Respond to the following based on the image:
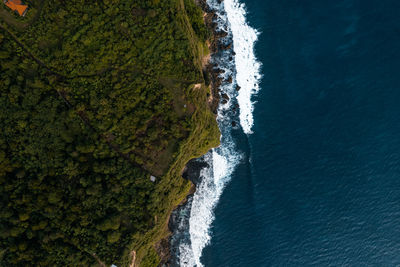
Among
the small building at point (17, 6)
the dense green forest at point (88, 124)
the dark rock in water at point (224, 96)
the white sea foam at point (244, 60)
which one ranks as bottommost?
the dense green forest at point (88, 124)

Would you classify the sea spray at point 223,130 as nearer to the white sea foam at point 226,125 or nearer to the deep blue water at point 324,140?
the white sea foam at point 226,125

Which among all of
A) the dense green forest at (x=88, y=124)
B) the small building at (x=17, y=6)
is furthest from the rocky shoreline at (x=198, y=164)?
the small building at (x=17, y=6)

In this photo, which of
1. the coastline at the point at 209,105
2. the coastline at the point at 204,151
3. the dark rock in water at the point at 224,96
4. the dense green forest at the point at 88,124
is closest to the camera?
the dense green forest at the point at 88,124

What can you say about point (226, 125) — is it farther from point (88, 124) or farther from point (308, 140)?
point (88, 124)

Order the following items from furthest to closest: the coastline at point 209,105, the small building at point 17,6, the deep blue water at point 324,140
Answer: the coastline at point 209,105 < the deep blue water at point 324,140 < the small building at point 17,6

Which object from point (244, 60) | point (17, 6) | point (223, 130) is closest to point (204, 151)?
point (223, 130)

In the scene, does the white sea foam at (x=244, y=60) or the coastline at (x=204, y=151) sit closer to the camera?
the coastline at (x=204, y=151)

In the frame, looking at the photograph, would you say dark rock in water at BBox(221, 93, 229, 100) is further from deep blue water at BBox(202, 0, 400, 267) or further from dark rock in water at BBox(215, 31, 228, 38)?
dark rock in water at BBox(215, 31, 228, 38)
